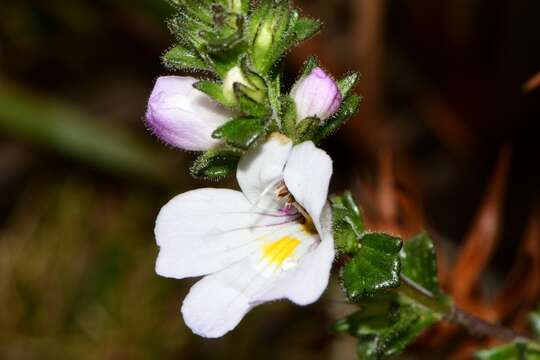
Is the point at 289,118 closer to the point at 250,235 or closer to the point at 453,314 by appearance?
the point at 250,235

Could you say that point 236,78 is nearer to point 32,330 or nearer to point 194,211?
point 194,211

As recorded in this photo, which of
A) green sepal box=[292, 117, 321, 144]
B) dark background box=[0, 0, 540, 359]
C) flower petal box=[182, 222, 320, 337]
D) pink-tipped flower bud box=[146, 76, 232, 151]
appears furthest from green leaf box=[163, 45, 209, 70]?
dark background box=[0, 0, 540, 359]

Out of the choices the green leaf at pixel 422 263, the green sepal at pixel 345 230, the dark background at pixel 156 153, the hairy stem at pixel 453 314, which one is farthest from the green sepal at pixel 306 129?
the dark background at pixel 156 153

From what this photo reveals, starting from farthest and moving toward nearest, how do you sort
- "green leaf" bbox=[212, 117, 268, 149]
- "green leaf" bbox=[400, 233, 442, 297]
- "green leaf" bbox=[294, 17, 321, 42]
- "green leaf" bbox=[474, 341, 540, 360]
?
"green leaf" bbox=[474, 341, 540, 360] < "green leaf" bbox=[400, 233, 442, 297] < "green leaf" bbox=[294, 17, 321, 42] < "green leaf" bbox=[212, 117, 268, 149]

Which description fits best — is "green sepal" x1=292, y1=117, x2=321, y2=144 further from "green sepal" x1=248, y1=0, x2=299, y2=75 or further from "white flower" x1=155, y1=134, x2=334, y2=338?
"green sepal" x1=248, y1=0, x2=299, y2=75

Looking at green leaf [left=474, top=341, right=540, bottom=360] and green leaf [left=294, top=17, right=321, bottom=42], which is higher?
green leaf [left=294, top=17, right=321, bottom=42]

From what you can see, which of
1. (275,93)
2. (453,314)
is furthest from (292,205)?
(453,314)

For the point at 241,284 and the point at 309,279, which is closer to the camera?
the point at 309,279
